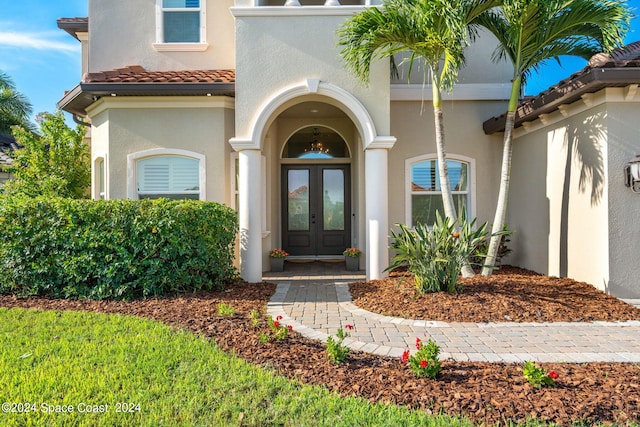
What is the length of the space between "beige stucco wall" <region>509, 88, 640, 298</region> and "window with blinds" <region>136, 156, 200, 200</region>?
26.3ft

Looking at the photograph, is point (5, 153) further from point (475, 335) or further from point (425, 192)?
point (475, 335)

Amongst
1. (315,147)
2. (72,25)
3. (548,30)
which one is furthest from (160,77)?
(548,30)

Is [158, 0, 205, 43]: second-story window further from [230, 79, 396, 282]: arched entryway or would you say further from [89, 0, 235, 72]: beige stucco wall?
[230, 79, 396, 282]: arched entryway

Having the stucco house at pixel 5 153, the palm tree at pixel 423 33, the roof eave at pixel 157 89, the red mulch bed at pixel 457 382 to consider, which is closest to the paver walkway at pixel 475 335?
the red mulch bed at pixel 457 382

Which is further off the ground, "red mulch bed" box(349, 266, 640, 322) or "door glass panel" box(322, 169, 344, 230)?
"door glass panel" box(322, 169, 344, 230)

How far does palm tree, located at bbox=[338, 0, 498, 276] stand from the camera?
6.40 m

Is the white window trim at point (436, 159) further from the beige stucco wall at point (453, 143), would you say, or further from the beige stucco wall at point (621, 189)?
the beige stucco wall at point (621, 189)

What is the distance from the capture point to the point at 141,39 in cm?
1048

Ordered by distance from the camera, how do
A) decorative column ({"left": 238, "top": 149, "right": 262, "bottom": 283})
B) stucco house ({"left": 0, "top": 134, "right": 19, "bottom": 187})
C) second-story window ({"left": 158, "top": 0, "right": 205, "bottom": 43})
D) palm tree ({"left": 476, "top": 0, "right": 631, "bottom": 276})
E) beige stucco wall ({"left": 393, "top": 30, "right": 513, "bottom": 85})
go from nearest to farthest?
palm tree ({"left": 476, "top": 0, "right": 631, "bottom": 276}) < decorative column ({"left": 238, "top": 149, "right": 262, "bottom": 283}) < beige stucco wall ({"left": 393, "top": 30, "right": 513, "bottom": 85}) < second-story window ({"left": 158, "top": 0, "right": 205, "bottom": 43}) < stucco house ({"left": 0, "top": 134, "right": 19, "bottom": 187})

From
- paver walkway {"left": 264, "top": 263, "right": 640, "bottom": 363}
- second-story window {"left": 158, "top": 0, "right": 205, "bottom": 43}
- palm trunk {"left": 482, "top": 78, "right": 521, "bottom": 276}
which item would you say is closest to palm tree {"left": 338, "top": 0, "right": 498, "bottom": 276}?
palm trunk {"left": 482, "top": 78, "right": 521, "bottom": 276}

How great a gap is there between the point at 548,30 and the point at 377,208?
459 centimetres

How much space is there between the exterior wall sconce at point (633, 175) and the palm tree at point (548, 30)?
6.14 feet

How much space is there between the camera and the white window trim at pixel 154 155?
898cm

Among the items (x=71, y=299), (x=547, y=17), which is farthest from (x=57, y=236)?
(x=547, y=17)
